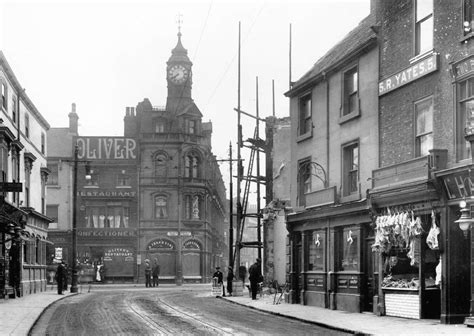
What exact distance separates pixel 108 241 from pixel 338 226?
41.6 metres

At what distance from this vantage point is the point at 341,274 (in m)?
24.8

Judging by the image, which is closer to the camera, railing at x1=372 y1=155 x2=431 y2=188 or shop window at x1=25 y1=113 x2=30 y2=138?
railing at x1=372 y1=155 x2=431 y2=188

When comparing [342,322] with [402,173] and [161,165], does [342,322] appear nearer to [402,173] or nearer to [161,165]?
[402,173]

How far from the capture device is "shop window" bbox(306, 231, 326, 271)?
26.5 m

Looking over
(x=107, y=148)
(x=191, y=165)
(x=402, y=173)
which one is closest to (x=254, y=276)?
(x=402, y=173)

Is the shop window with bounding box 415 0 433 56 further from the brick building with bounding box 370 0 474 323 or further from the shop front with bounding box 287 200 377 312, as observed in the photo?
the shop front with bounding box 287 200 377 312

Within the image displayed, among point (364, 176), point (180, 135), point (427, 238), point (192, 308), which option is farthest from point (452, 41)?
point (180, 135)

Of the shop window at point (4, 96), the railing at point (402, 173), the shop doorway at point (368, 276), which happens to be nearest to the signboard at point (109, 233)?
the shop window at point (4, 96)

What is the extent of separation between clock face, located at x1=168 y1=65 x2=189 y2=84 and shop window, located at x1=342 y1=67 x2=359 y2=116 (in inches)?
1714

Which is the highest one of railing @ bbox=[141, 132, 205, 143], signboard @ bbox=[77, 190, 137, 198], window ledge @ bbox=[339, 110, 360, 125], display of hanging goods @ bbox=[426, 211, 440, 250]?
railing @ bbox=[141, 132, 205, 143]

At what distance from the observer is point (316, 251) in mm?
27266

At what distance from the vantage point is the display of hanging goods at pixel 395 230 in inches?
782

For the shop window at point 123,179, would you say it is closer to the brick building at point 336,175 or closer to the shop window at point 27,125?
the shop window at point 27,125

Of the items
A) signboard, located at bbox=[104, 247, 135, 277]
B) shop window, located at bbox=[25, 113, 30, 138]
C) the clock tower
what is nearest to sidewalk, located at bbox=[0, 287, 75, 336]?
shop window, located at bbox=[25, 113, 30, 138]
